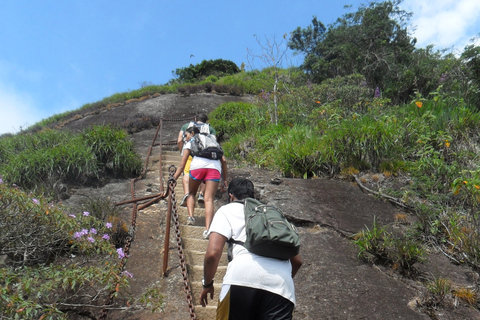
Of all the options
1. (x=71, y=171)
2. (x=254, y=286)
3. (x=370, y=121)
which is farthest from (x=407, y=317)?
(x=71, y=171)

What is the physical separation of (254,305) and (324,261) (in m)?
2.83

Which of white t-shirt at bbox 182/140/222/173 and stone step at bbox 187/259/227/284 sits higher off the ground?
white t-shirt at bbox 182/140/222/173

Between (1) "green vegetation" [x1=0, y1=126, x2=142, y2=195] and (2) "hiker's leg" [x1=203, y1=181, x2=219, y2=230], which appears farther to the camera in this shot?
(1) "green vegetation" [x1=0, y1=126, x2=142, y2=195]

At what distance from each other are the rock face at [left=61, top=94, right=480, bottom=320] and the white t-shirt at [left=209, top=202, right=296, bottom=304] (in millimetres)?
1776

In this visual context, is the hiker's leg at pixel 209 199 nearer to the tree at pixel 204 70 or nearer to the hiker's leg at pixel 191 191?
the hiker's leg at pixel 191 191

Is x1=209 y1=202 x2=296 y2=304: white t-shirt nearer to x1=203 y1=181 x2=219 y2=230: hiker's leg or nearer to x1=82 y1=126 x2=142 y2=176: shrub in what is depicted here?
x1=203 y1=181 x2=219 y2=230: hiker's leg

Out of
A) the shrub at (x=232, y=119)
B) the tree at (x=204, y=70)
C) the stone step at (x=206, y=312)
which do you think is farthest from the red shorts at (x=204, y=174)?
the tree at (x=204, y=70)

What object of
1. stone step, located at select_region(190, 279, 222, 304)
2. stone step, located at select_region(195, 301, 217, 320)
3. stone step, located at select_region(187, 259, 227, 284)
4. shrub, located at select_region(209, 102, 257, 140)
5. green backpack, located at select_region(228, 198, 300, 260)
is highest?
shrub, located at select_region(209, 102, 257, 140)

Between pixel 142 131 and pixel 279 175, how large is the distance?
786cm

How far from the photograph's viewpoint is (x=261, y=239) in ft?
8.50

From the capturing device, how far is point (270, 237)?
2.58 meters

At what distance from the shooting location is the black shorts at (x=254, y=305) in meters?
2.55

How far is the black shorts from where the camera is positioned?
2551mm

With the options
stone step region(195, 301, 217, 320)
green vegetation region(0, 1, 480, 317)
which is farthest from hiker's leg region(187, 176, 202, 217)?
stone step region(195, 301, 217, 320)
